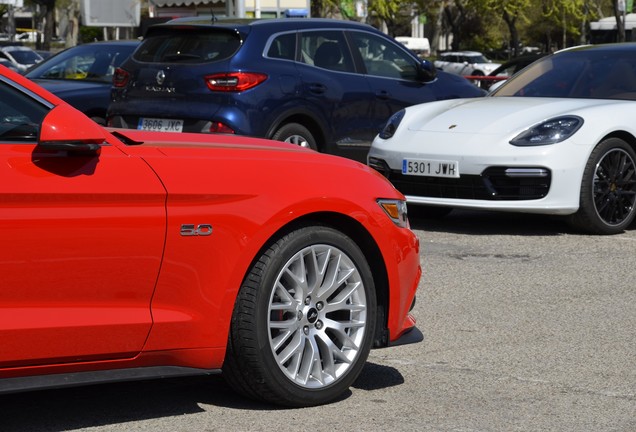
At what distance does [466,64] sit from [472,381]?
50.3 meters

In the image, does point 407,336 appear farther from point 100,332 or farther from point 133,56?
point 133,56

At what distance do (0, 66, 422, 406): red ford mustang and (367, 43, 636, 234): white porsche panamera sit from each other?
164 inches

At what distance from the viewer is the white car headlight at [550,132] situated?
358 inches

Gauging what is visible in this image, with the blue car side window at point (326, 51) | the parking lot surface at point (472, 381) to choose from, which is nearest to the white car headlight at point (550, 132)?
the parking lot surface at point (472, 381)

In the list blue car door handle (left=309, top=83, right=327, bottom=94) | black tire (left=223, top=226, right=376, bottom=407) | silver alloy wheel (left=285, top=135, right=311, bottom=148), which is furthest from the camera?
blue car door handle (left=309, top=83, right=327, bottom=94)

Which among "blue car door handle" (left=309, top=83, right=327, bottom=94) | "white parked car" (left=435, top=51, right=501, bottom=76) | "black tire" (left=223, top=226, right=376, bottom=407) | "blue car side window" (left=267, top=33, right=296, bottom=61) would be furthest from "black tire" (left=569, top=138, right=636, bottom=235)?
"white parked car" (left=435, top=51, right=501, bottom=76)

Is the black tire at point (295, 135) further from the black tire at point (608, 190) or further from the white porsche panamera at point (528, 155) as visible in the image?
the black tire at point (608, 190)

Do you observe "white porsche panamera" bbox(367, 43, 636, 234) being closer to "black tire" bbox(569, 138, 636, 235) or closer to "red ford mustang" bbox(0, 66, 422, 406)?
"black tire" bbox(569, 138, 636, 235)

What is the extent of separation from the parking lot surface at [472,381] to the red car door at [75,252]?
457mm

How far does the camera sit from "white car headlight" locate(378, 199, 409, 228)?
4.97 meters

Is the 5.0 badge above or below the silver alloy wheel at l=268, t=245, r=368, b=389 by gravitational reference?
above

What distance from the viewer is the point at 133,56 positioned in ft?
38.2

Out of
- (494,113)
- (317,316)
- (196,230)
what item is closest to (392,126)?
(494,113)

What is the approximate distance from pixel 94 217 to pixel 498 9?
2588 inches
